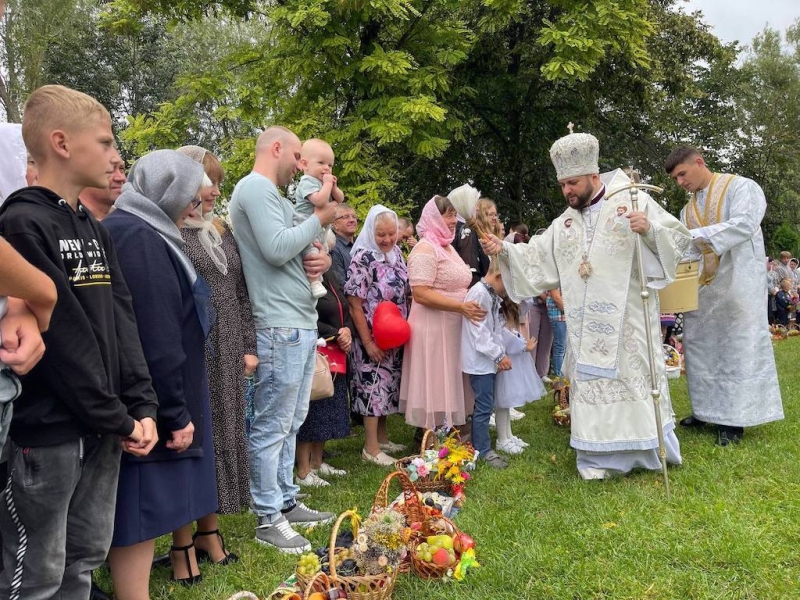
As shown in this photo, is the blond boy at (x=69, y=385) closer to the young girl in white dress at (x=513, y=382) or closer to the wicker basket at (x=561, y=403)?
the young girl in white dress at (x=513, y=382)

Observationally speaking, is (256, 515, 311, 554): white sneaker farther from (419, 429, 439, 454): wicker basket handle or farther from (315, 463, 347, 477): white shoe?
(315, 463, 347, 477): white shoe

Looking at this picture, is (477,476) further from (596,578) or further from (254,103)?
(254,103)

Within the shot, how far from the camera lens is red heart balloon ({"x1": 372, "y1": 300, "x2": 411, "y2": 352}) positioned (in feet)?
17.0

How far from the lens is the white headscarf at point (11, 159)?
2.48m

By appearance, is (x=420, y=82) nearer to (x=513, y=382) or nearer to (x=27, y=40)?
(x=513, y=382)

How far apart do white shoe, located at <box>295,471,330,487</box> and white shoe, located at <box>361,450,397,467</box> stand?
545 millimetres

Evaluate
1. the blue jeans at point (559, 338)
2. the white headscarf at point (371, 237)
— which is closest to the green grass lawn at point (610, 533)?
the white headscarf at point (371, 237)

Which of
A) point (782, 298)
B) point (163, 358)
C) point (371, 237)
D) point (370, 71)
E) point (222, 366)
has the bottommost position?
point (782, 298)

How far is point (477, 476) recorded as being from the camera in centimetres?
488

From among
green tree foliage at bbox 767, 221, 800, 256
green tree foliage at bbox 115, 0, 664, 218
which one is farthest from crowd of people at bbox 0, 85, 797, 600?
green tree foliage at bbox 767, 221, 800, 256

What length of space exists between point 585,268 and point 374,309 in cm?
163

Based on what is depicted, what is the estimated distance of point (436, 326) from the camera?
539cm

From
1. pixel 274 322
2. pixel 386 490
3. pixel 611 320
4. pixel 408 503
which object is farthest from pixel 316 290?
pixel 611 320

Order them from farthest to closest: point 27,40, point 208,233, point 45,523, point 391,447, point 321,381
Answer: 1. point 27,40
2. point 391,447
3. point 321,381
4. point 208,233
5. point 45,523
